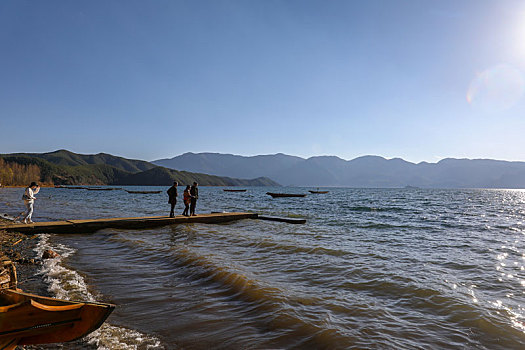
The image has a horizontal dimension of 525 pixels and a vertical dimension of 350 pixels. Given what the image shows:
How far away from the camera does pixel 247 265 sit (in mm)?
9820

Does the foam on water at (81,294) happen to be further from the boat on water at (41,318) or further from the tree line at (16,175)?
the tree line at (16,175)

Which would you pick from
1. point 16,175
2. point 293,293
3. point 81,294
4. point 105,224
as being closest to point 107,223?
point 105,224

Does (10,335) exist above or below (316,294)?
above

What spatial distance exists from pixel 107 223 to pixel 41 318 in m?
15.3

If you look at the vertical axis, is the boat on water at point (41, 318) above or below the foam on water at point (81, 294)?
above

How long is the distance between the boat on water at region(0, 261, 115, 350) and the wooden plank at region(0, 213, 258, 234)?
13.5m

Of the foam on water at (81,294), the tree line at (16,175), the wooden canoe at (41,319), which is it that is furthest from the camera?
the tree line at (16,175)

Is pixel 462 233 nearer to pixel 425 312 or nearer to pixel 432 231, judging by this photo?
pixel 432 231

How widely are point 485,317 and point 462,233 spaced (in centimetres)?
1545

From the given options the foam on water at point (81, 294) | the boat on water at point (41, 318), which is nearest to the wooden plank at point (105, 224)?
the foam on water at point (81, 294)

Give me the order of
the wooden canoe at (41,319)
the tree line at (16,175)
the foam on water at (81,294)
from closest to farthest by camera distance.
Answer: the wooden canoe at (41,319) → the foam on water at (81,294) → the tree line at (16,175)

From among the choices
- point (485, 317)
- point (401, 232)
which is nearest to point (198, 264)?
point (485, 317)

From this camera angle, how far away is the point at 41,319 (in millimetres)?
3377

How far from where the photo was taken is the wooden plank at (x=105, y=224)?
47.4ft
